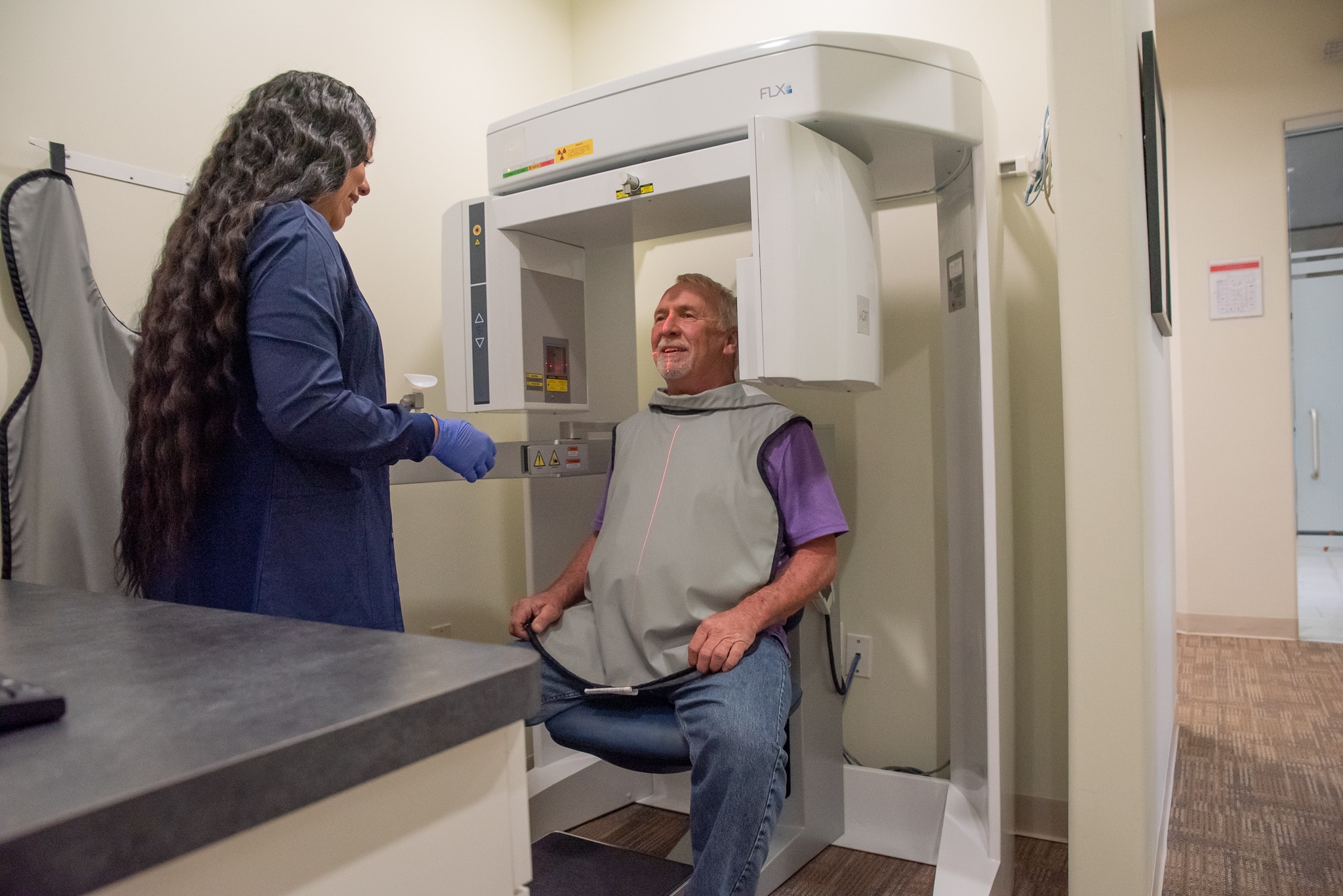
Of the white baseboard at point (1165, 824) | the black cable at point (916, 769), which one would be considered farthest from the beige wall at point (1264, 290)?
the black cable at point (916, 769)

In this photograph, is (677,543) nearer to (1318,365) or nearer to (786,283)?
(786,283)

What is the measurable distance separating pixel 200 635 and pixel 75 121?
137 cm

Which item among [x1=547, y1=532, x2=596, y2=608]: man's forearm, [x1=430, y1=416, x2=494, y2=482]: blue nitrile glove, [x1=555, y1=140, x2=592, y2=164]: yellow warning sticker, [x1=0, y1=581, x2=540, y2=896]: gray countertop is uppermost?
[x1=555, y1=140, x2=592, y2=164]: yellow warning sticker

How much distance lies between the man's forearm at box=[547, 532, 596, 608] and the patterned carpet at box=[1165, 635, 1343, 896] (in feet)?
4.55

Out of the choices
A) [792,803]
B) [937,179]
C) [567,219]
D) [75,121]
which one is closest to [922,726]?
[792,803]

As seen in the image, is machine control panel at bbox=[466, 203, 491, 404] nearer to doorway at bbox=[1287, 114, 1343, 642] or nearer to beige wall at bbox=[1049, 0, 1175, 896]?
beige wall at bbox=[1049, 0, 1175, 896]

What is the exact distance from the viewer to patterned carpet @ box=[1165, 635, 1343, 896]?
5.95 feet

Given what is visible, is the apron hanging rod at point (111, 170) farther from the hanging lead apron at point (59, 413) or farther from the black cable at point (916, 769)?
the black cable at point (916, 769)

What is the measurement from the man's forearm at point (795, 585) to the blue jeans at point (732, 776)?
0.14m

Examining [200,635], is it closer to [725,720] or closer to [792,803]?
[725,720]

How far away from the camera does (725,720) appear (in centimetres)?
143

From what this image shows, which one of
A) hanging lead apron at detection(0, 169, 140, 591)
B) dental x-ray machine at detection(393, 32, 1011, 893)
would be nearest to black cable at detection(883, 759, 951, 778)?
dental x-ray machine at detection(393, 32, 1011, 893)

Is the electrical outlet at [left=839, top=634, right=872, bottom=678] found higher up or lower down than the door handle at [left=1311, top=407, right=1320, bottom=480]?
lower down

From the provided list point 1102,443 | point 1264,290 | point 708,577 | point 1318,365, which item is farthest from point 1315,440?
point 708,577
